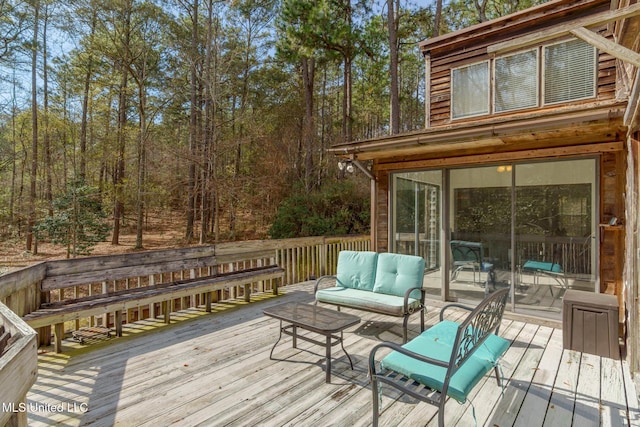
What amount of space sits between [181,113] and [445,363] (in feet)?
49.4

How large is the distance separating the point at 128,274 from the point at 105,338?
2.41 ft

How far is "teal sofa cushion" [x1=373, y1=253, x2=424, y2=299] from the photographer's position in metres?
3.91

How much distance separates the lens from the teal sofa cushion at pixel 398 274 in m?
3.91

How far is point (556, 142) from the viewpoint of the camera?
4.21 metres

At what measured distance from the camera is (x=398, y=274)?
407cm

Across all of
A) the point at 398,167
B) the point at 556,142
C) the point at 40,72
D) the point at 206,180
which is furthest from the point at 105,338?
the point at 40,72

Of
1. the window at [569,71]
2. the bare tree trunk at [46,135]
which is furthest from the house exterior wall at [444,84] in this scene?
the bare tree trunk at [46,135]

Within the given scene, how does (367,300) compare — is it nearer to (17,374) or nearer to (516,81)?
(17,374)

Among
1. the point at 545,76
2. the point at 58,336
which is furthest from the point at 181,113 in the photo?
the point at 545,76

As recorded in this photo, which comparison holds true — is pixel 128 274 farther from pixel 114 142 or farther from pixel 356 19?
pixel 356 19

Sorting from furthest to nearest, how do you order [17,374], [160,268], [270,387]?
[160,268]
[270,387]
[17,374]

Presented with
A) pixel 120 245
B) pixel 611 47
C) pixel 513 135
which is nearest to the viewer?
pixel 611 47

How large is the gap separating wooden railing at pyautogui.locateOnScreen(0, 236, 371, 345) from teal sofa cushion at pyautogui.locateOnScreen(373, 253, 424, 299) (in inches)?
94.5

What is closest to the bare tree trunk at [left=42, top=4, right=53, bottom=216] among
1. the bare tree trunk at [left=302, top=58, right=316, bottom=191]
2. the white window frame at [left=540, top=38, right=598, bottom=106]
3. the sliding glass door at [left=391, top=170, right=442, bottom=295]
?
the bare tree trunk at [left=302, top=58, right=316, bottom=191]
